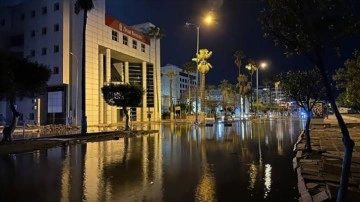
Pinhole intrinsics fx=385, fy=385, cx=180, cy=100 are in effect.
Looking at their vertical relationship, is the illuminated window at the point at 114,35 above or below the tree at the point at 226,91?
above

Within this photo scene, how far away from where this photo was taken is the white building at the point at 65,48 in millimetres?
62625

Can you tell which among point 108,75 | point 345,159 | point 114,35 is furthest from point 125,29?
point 345,159

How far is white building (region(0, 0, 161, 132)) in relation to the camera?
62.6 metres

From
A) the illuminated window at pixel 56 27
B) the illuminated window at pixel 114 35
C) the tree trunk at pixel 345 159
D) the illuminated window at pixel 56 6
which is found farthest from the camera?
the illuminated window at pixel 114 35

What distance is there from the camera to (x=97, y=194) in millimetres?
8969

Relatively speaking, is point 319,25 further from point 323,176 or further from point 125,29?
point 125,29

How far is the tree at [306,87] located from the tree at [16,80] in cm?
1513

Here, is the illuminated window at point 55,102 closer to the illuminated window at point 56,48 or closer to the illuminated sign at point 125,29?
the illuminated window at point 56,48

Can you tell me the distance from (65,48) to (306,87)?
52.3 metres

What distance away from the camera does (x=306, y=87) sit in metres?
16.6

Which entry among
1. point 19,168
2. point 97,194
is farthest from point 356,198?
point 19,168

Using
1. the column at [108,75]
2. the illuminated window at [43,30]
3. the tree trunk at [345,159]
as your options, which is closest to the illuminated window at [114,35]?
the column at [108,75]

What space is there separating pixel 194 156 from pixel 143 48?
67937 millimetres

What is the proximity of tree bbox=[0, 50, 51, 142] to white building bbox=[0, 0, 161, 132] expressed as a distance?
33847 millimetres
